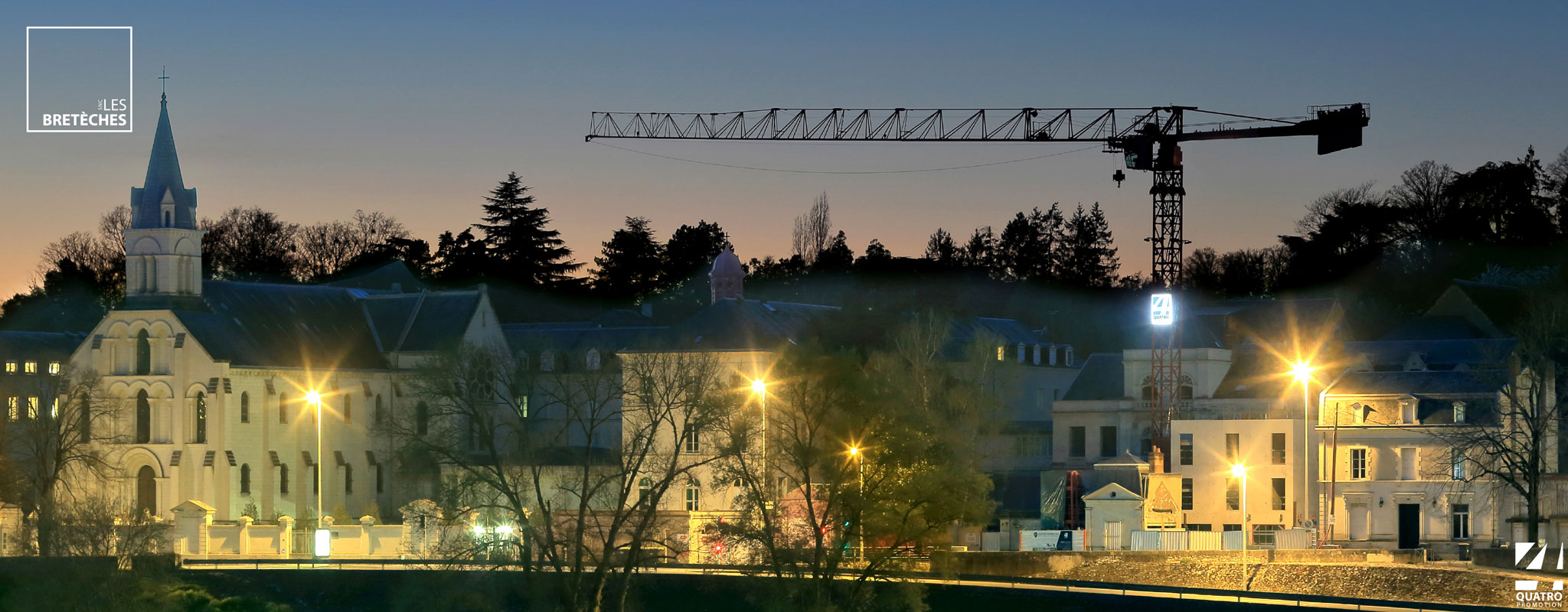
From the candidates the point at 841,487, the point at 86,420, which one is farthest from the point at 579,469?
the point at 86,420

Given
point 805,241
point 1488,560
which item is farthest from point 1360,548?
point 805,241

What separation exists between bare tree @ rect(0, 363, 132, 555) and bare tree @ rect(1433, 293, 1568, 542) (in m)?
47.5

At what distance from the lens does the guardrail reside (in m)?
55.5

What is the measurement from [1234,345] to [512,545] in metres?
35.5

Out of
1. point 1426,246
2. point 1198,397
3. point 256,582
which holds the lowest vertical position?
point 256,582

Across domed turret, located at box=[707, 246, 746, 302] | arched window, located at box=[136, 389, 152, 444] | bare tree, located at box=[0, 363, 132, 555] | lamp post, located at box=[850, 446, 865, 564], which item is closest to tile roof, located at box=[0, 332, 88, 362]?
bare tree, located at box=[0, 363, 132, 555]

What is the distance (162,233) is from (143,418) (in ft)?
25.9

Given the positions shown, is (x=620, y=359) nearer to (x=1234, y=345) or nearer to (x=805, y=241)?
(x=1234, y=345)

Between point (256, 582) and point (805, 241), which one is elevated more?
point (805, 241)

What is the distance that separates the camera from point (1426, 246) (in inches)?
4392

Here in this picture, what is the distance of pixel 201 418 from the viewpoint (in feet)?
306

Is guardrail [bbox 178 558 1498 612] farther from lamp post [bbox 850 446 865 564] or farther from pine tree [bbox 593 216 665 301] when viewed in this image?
pine tree [bbox 593 216 665 301]

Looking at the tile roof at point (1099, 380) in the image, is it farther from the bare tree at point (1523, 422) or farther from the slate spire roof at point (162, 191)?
the slate spire roof at point (162, 191)

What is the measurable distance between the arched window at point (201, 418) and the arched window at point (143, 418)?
2.02 metres
